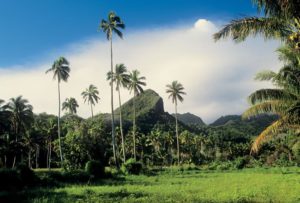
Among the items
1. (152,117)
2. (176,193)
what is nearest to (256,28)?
(176,193)

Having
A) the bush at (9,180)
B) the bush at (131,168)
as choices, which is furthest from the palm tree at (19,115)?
the bush at (9,180)

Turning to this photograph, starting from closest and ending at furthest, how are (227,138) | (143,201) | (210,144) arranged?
(143,201), (210,144), (227,138)

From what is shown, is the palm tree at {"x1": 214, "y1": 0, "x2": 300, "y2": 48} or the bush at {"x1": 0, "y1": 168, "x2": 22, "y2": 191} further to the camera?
the bush at {"x1": 0, "y1": 168, "x2": 22, "y2": 191}

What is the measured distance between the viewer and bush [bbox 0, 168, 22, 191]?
30.2 metres

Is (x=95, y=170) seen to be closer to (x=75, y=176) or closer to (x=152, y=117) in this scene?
(x=75, y=176)

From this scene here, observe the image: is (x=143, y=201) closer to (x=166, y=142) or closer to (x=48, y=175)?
(x=48, y=175)

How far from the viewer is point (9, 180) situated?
31281 mm

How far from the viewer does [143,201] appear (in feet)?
59.3

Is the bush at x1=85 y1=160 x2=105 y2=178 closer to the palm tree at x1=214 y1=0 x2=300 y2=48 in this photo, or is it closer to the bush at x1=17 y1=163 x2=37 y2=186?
the bush at x1=17 y1=163 x2=37 y2=186

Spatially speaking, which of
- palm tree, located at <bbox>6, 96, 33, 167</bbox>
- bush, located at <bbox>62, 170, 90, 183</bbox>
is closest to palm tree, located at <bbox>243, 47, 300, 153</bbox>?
bush, located at <bbox>62, 170, 90, 183</bbox>

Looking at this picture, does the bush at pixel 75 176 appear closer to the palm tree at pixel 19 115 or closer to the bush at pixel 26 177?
the bush at pixel 26 177

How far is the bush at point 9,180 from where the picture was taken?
3022 cm

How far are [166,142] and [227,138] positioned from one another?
3432 centimetres

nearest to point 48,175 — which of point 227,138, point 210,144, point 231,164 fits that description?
point 231,164
